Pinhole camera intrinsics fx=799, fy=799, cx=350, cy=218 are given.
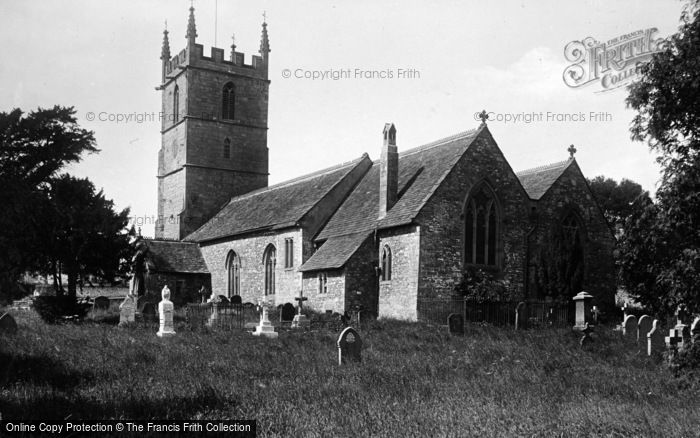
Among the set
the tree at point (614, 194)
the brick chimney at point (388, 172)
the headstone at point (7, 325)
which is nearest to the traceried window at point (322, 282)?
the brick chimney at point (388, 172)

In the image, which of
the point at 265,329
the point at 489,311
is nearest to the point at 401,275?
the point at 489,311

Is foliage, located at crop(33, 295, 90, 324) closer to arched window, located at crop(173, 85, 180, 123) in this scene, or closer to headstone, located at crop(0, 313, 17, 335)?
headstone, located at crop(0, 313, 17, 335)

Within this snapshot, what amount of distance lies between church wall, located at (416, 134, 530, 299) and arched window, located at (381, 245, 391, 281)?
232cm

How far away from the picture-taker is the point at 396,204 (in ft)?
107

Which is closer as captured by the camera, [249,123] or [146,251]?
[146,251]

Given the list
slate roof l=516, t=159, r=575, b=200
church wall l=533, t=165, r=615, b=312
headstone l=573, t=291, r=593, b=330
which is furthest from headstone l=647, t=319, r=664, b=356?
slate roof l=516, t=159, r=575, b=200

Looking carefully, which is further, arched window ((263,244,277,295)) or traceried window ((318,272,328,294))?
arched window ((263,244,277,295))

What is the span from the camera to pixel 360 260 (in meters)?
32.2

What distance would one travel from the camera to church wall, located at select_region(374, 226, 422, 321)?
98.3 ft

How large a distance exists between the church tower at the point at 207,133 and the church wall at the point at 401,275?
73.3ft

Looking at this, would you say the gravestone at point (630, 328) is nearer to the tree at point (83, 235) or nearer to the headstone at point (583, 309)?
the headstone at point (583, 309)

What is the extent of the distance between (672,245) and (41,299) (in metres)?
22.3

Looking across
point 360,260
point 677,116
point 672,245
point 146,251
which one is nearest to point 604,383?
point 672,245

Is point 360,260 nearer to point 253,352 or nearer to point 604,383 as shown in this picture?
point 253,352
